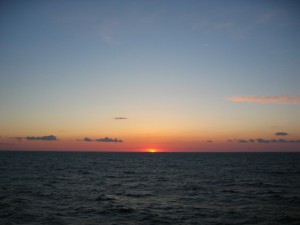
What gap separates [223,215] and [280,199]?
396 inches

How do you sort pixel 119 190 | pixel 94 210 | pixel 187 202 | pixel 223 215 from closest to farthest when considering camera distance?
pixel 223 215
pixel 94 210
pixel 187 202
pixel 119 190

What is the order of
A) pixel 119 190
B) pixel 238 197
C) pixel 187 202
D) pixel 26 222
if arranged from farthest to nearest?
pixel 119 190 < pixel 238 197 < pixel 187 202 < pixel 26 222

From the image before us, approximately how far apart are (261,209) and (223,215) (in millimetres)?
4266

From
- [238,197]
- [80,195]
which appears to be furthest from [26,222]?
[238,197]

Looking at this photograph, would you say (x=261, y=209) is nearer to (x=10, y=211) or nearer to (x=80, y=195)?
(x=80, y=195)

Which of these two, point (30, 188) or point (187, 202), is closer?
point (187, 202)

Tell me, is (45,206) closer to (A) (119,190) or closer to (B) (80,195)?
(B) (80,195)

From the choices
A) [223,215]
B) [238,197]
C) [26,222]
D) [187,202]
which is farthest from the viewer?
[238,197]

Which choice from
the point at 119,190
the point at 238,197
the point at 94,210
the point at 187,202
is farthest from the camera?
the point at 119,190

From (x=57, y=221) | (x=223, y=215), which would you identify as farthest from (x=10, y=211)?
(x=223, y=215)

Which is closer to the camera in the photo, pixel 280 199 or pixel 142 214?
pixel 142 214

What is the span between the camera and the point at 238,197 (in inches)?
1225

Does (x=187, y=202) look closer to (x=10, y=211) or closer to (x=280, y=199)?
(x=280, y=199)

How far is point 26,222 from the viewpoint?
21.0 meters
